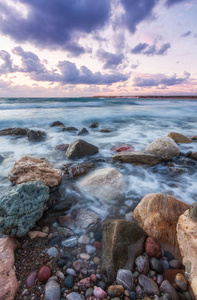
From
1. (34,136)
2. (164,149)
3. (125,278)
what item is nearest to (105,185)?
(125,278)

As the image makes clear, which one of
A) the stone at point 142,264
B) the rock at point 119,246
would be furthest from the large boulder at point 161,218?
the stone at point 142,264

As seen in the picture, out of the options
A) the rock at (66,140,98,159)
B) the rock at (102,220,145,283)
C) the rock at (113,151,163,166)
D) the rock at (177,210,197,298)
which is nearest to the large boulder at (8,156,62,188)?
the rock at (66,140,98,159)

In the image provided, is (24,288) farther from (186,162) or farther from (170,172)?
(186,162)

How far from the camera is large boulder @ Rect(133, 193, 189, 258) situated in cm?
198

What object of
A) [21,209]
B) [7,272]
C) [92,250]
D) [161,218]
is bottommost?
[92,250]

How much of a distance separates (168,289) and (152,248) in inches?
15.4

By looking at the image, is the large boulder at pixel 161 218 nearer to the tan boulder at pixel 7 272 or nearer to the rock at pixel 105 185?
the rock at pixel 105 185

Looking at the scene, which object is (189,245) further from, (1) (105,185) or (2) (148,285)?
(1) (105,185)

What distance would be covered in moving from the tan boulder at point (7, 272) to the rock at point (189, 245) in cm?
165

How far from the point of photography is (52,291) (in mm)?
1506

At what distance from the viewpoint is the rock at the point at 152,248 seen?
1844 millimetres

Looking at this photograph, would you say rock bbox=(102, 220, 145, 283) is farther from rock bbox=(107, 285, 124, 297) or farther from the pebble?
the pebble

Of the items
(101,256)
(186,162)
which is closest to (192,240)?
(101,256)

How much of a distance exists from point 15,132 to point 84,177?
6.09 m
